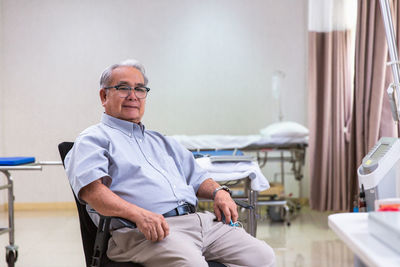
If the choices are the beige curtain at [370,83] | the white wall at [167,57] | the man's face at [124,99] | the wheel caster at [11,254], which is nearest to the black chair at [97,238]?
the man's face at [124,99]

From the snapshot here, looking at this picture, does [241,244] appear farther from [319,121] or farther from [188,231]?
[319,121]

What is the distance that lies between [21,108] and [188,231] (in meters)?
3.78

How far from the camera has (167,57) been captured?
510cm

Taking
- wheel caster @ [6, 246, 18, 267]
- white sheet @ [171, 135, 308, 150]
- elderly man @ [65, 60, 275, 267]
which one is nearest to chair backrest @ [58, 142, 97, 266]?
elderly man @ [65, 60, 275, 267]

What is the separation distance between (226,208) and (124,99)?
22.9 inches

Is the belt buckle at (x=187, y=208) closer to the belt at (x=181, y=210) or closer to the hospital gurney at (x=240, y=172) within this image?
the belt at (x=181, y=210)

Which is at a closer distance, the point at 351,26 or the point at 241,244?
the point at 241,244

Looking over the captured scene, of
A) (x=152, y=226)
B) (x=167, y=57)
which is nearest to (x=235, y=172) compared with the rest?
(x=152, y=226)

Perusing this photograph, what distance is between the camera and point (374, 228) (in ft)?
2.63

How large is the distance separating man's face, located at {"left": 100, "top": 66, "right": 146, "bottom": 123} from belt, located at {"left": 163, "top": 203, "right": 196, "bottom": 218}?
397 millimetres

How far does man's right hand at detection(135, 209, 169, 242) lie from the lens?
144 centimetres

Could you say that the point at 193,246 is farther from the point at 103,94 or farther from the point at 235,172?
the point at 235,172

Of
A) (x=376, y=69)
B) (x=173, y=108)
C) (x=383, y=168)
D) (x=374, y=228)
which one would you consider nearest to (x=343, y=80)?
(x=376, y=69)

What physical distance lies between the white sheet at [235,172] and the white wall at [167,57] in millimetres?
2536
